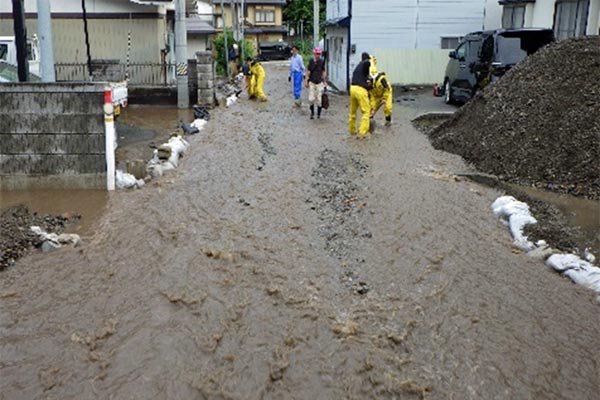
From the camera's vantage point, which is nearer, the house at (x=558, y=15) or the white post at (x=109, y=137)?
the white post at (x=109, y=137)

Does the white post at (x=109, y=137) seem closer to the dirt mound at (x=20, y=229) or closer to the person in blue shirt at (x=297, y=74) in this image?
the dirt mound at (x=20, y=229)

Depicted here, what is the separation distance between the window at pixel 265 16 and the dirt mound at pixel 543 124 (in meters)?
53.4

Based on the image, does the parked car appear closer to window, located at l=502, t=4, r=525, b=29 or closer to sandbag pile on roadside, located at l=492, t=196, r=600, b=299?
sandbag pile on roadside, located at l=492, t=196, r=600, b=299

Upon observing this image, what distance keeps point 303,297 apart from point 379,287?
2.35 ft

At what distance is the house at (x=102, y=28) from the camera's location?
67.1ft

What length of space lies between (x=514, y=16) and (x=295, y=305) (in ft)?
60.2

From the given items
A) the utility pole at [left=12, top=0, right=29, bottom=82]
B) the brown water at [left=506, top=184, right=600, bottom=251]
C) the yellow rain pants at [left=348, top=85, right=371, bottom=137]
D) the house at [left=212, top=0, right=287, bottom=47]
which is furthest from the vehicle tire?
the house at [left=212, top=0, right=287, bottom=47]

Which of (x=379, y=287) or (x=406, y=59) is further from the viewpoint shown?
(x=406, y=59)

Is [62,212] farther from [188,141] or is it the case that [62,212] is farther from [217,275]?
[188,141]

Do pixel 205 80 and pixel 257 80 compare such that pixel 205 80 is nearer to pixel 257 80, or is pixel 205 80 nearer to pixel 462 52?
pixel 257 80

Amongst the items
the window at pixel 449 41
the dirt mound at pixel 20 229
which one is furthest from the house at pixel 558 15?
the dirt mound at pixel 20 229

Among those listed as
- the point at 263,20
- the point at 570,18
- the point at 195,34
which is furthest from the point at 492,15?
the point at 263,20

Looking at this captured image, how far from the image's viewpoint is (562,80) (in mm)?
10617

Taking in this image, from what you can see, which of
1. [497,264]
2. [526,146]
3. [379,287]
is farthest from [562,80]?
[379,287]
